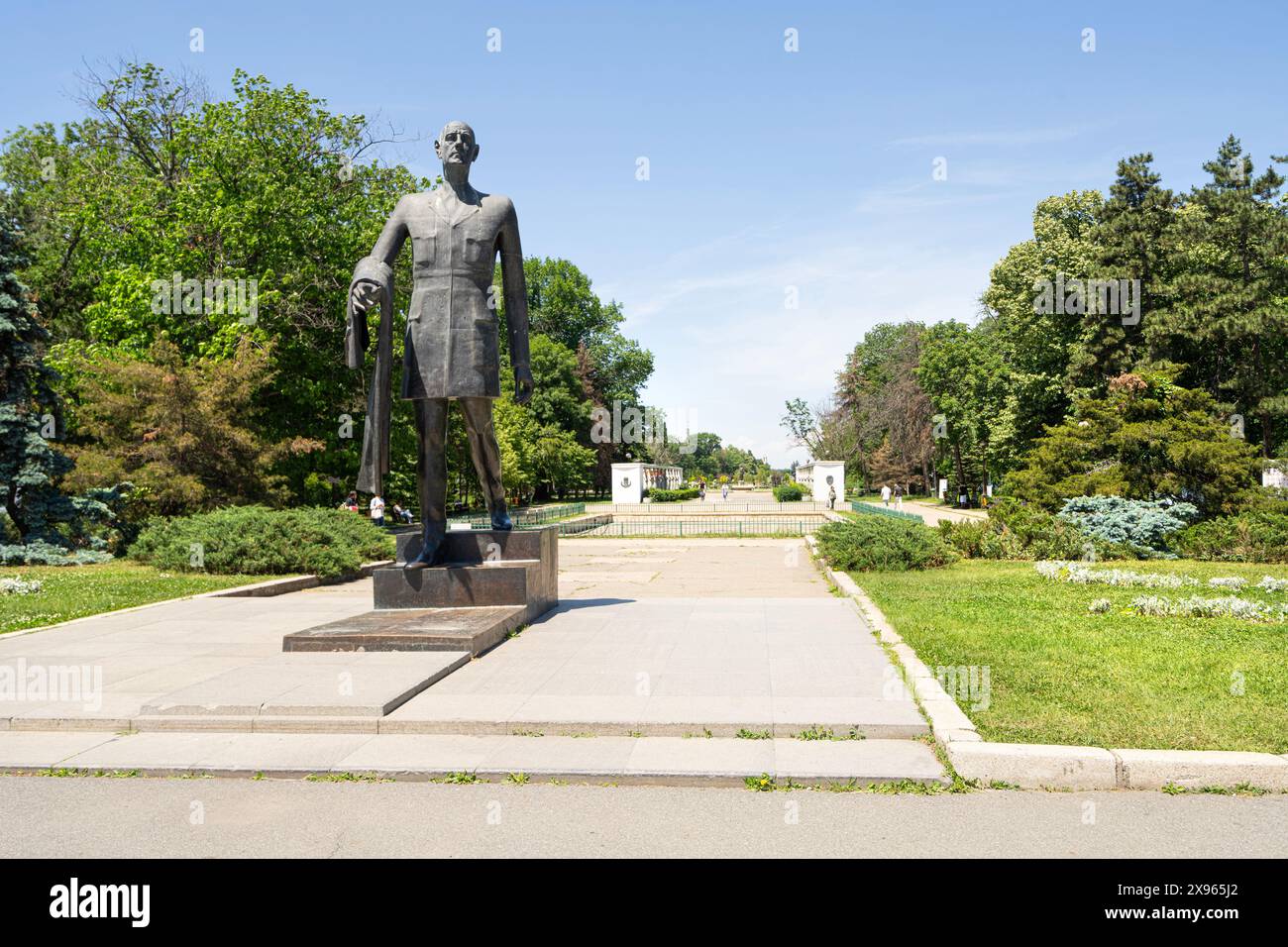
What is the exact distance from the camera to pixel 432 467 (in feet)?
36.9

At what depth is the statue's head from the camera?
10789 millimetres

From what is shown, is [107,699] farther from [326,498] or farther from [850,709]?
[326,498]

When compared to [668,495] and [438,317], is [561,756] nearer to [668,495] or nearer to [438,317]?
[438,317]

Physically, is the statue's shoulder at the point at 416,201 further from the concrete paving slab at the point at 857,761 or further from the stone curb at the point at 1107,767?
the stone curb at the point at 1107,767

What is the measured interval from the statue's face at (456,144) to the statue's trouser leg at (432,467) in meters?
2.81

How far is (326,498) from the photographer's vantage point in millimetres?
31047

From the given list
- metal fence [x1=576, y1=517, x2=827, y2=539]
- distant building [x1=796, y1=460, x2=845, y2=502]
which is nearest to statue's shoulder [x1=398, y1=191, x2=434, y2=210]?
metal fence [x1=576, y1=517, x2=827, y2=539]

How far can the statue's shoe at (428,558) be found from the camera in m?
10.8

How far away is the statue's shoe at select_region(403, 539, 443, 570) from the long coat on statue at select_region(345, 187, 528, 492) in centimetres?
94

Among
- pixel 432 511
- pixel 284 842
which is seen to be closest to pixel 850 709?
pixel 284 842

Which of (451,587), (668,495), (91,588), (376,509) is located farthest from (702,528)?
(668,495)

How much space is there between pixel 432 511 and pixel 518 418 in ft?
138

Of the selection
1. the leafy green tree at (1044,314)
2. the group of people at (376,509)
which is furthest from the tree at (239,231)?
the leafy green tree at (1044,314)

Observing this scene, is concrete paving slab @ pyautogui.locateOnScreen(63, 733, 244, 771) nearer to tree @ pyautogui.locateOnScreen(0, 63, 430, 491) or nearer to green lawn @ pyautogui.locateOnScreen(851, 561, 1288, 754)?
green lawn @ pyautogui.locateOnScreen(851, 561, 1288, 754)
